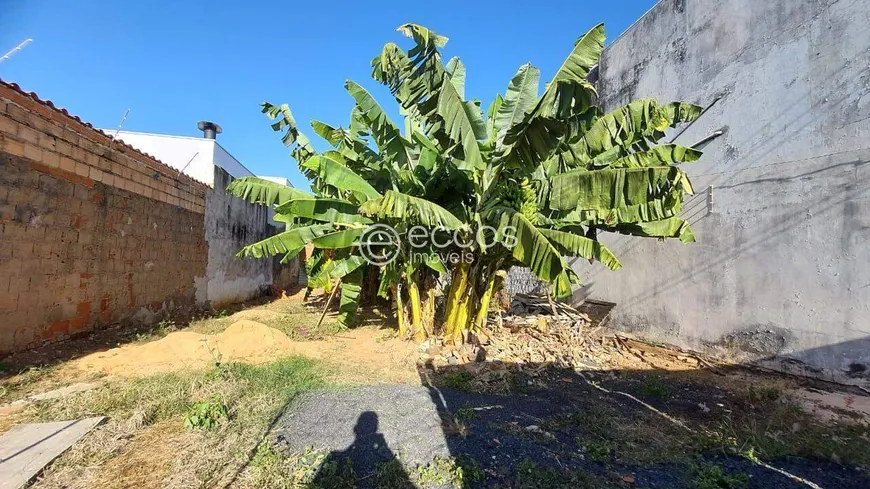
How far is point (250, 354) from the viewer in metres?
5.07

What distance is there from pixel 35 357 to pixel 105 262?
1468 millimetres

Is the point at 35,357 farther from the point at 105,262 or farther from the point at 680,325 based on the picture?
the point at 680,325

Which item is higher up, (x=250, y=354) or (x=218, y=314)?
(x=218, y=314)

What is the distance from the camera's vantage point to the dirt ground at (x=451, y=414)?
255 centimetres

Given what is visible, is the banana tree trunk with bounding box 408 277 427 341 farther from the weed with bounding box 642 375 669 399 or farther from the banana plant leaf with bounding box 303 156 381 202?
the weed with bounding box 642 375 669 399

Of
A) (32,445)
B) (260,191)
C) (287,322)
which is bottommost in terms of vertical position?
(32,445)

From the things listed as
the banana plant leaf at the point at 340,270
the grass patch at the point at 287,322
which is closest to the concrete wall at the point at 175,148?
the grass patch at the point at 287,322

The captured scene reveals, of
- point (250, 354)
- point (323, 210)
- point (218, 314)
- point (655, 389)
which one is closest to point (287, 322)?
point (218, 314)

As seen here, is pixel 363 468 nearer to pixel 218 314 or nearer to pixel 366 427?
pixel 366 427

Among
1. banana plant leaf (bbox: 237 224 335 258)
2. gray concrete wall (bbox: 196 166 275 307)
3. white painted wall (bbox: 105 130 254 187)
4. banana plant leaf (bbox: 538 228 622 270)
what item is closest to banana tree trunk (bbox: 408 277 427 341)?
banana plant leaf (bbox: 237 224 335 258)

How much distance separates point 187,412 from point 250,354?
1915mm

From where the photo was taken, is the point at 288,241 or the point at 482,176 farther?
the point at 288,241

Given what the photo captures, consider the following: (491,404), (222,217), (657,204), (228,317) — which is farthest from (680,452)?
(222,217)

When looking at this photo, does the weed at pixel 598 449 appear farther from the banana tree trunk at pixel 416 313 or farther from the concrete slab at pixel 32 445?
the concrete slab at pixel 32 445
